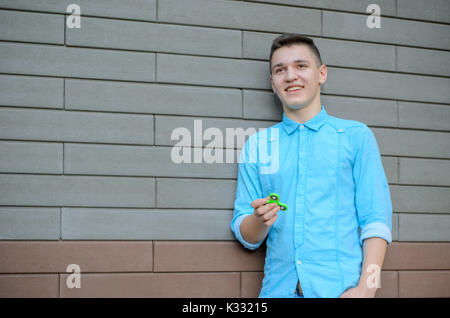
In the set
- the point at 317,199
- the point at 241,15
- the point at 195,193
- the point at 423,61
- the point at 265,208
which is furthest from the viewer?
the point at 423,61

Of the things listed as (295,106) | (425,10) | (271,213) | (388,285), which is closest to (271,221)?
(271,213)

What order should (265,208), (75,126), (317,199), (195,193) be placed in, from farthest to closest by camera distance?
(195,193) → (75,126) → (317,199) → (265,208)

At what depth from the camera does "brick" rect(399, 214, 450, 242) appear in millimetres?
2541

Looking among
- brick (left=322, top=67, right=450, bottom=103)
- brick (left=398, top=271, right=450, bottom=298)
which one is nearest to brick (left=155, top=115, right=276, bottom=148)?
brick (left=322, top=67, right=450, bottom=103)

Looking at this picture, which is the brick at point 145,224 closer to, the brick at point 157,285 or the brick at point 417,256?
the brick at point 157,285

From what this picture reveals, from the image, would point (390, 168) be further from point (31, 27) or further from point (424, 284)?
point (31, 27)

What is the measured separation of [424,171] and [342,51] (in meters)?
0.87

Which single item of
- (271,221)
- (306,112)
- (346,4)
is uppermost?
(346,4)

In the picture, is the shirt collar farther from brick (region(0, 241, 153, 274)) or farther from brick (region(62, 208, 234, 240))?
brick (region(0, 241, 153, 274))

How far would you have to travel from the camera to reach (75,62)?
7.38 feet
